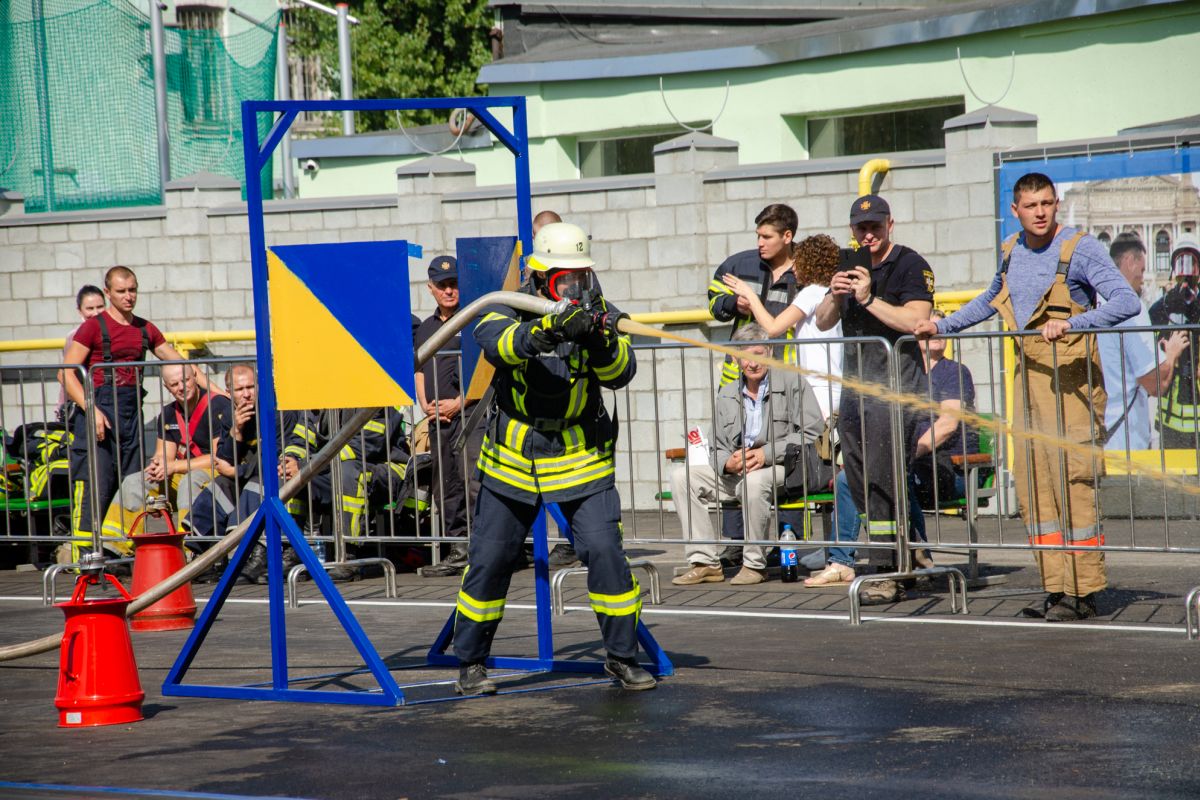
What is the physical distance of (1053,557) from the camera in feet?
27.3

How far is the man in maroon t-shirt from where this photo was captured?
11281 mm

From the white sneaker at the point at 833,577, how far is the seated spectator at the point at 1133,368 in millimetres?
1632

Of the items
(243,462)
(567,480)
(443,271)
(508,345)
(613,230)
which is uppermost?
(613,230)

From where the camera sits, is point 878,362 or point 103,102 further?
point 103,102

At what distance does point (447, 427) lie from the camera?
431 inches

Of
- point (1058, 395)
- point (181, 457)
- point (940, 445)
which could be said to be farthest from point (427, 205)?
point (1058, 395)

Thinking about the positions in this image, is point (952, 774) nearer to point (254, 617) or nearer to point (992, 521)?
point (254, 617)

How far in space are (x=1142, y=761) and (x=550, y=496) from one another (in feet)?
8.13

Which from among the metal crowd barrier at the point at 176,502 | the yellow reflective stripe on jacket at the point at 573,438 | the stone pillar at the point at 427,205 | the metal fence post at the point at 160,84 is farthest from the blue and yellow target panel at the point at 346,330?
the metal fence post at the point at 160,84

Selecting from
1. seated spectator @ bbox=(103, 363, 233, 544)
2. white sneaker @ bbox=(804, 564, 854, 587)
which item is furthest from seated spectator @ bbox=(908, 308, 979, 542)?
seated spectator @ bbox=(103, 363, 233, 544)

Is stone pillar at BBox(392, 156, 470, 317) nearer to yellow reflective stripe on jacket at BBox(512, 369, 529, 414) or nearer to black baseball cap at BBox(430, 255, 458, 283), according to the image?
black baseball cap at BBox(430, 255, 458, 283)

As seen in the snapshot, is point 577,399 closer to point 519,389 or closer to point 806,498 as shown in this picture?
point 519,389

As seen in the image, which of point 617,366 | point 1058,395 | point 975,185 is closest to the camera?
point 617,366

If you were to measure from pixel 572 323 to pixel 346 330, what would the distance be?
3.39 feet
